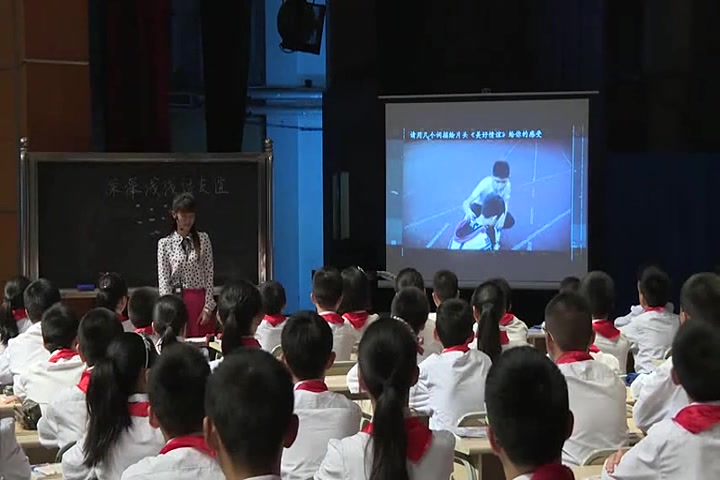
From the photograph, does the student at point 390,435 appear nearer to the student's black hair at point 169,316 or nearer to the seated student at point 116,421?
the seated student at point 116,421

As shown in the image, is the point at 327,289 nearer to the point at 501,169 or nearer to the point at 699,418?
the point at 699,418

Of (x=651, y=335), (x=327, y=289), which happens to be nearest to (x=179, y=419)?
(x=327, y=289)

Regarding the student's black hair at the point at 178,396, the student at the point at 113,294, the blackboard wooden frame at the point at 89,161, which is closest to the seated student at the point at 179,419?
the student's black hair at the point at 178,396

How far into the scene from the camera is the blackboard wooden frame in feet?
21.2

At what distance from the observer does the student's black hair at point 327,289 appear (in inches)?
176

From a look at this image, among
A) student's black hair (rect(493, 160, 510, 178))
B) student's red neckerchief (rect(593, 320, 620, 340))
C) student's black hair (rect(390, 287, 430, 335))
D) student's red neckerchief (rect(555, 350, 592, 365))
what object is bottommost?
student's red neckerchief (rect(593, 320, 620, 340))

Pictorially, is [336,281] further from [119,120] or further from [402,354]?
[119,120]

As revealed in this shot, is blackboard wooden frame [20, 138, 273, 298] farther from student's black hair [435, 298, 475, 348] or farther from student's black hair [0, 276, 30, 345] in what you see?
student's black hair [435, 298, 475, 348]

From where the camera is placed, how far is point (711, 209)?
775cm

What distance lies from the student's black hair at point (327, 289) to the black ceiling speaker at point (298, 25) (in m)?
3.42

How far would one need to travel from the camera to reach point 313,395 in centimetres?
258

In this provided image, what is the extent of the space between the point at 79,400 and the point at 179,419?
95cm

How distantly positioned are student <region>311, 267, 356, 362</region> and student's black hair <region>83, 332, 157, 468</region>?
209cm

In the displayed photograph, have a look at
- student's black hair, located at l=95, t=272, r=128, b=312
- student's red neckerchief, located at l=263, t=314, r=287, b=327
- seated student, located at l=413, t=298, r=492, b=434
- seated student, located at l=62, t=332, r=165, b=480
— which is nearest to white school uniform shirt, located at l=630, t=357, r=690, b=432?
seated student, located at l=413, t=298, r=492, b=434
